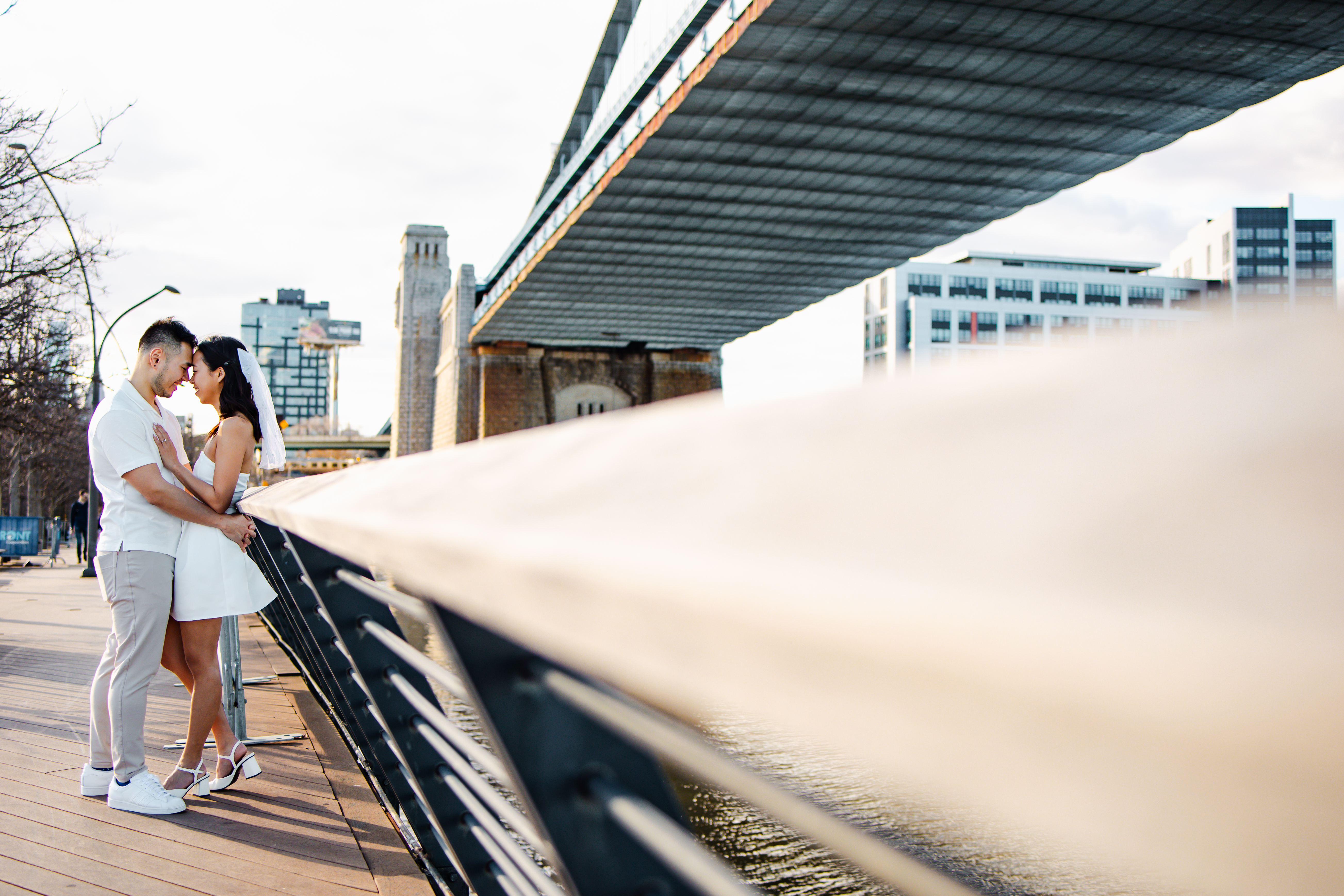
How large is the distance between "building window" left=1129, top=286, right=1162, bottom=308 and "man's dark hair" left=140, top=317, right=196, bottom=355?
79340 millimetres

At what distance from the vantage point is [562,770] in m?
0.90

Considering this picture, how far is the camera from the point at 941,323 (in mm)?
73125

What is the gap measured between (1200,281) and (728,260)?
52.9m

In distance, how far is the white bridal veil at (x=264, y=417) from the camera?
331cm

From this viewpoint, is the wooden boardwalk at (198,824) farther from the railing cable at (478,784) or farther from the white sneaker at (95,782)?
the railing cable at (478,784)

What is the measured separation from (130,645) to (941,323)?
244ft

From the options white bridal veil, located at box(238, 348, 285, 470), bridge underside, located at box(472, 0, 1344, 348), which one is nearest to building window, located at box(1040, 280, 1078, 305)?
bridge underside, located at box(472, 0, 1344, 348)

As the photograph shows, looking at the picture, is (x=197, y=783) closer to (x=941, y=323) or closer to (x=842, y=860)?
(x=842, y=860)

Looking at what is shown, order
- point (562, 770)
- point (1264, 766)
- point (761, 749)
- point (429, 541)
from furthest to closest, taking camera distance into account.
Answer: point (761, 749), point (562, 770), point (429, 541), point (1264, 766)

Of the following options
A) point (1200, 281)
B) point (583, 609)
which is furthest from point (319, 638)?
point (1200, 281)

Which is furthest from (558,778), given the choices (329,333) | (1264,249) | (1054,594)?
(329,333)

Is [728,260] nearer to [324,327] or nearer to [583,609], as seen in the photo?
[583,609]

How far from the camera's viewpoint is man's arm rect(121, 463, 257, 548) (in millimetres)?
2914

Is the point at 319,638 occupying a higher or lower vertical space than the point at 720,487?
lower
